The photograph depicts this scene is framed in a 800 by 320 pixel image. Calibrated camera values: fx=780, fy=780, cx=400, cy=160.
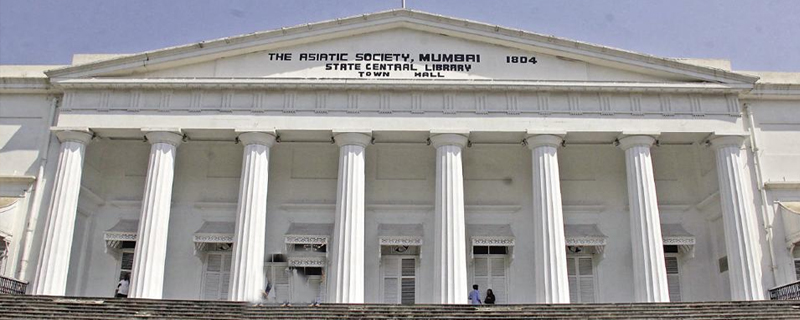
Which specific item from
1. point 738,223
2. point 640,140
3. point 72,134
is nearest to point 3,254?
point 72,134

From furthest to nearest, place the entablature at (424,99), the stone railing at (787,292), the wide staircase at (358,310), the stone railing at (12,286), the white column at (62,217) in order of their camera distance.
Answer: the entablature at (424,99)
the white column at (62,217)
the stone railing at (12,286)
the stone railing at (787,292)
the wide staircase at (358,310)

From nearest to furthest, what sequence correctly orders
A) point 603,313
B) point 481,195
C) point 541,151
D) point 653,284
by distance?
1. point 603,313
2. point 653,284
3. point 541,151
4. point 481,195

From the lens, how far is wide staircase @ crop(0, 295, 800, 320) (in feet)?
56.3

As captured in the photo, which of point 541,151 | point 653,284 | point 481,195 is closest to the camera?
point 653,284

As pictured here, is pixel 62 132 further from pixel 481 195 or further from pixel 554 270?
pixel 554 270

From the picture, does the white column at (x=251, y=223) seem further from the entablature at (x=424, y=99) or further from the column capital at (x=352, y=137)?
the column capital at (x=352, y=137)

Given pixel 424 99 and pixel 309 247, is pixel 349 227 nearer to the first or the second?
pixel 309 247

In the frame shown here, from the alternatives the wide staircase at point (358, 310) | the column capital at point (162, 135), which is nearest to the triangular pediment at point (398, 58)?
the column capital at point (162, 135)

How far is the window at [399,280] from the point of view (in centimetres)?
2600

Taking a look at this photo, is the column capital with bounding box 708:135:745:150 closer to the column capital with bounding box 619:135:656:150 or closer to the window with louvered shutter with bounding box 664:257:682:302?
the column capital with bounding box 619:135:656:150

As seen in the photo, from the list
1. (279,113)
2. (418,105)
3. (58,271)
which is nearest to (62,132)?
(58,271)

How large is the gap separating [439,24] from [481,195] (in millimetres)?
6141

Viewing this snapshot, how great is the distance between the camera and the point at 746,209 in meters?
23.2

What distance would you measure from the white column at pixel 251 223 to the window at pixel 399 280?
4.99 metres
